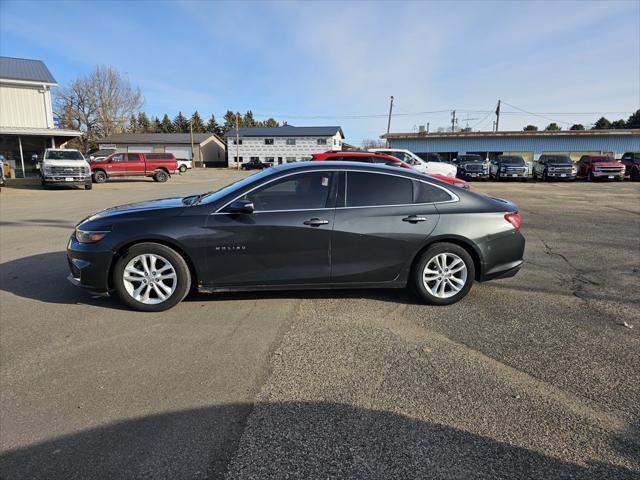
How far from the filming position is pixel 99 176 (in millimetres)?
27344

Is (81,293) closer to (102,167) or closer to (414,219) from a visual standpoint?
(414,219)

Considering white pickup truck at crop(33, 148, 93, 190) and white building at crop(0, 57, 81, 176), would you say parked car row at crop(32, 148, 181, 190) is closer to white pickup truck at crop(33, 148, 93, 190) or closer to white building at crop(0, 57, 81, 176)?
white pickup truck at crop(33, 148, 93, 190)

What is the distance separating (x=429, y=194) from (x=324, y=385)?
8.61 feet

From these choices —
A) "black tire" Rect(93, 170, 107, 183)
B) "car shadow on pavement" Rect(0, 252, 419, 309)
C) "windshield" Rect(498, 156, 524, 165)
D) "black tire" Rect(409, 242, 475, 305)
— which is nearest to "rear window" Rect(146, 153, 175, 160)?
"black tire" Rect(93, 170, 107, 183)

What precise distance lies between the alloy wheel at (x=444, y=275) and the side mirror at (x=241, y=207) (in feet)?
6.67

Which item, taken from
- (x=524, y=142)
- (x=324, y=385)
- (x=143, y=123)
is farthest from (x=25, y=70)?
(x=143, y=123)

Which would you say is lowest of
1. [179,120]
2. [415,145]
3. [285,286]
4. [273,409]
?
[273,409]

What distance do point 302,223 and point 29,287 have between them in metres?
3.64

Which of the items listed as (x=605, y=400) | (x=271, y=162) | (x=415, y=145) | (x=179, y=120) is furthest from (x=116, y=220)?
(x=179, y=120)

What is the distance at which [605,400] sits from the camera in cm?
293

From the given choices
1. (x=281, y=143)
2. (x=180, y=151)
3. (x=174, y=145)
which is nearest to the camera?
(x=281, y=143)

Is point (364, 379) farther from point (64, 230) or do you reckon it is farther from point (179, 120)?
point (179, 120)

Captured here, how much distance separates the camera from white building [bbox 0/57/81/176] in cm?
A: 2609

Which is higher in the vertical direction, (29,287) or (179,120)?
(179,120)
